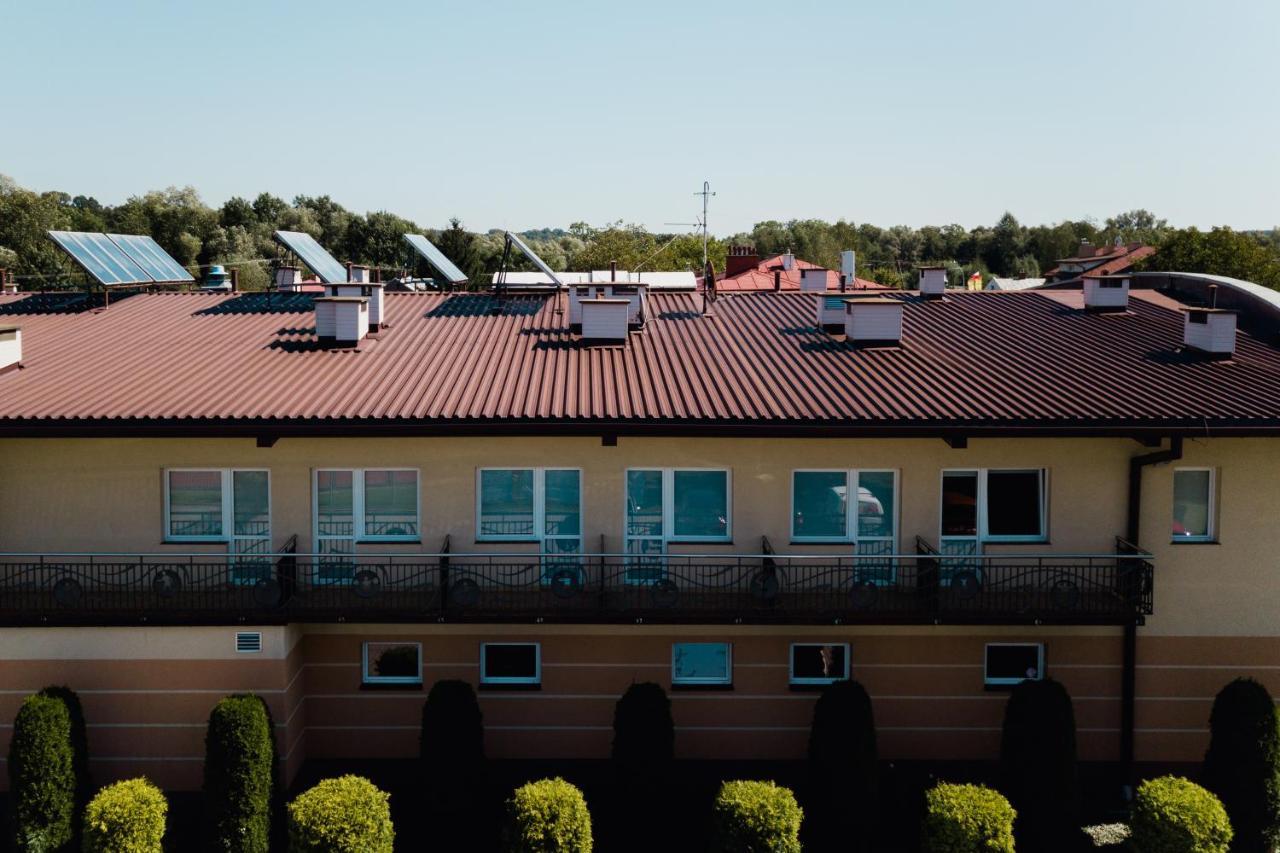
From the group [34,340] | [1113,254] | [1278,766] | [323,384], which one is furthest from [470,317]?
[1113,254]

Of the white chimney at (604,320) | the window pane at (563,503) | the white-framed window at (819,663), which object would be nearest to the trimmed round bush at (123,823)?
the window pane at (563,503)

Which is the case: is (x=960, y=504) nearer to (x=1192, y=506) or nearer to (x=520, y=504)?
(x=1192, y=506)

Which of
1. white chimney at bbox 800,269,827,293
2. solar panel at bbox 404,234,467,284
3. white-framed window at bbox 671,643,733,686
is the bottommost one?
white-framed window at bbox 671,643,733,686

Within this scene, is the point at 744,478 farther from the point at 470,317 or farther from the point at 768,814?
the point at 470,317

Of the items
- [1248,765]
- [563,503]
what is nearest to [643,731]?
[563,503]

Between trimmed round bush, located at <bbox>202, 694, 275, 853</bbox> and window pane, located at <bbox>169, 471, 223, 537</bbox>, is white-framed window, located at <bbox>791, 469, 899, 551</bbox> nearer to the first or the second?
trimmed round bush, located at <bbox>202, 694, 275, 853</bbox>

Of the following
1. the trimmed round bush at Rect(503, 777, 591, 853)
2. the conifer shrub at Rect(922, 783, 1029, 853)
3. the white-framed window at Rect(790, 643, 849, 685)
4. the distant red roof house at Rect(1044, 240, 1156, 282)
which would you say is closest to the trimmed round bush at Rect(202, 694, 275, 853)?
the trimmed round bush at Rect(503, 777, 591, 853)
